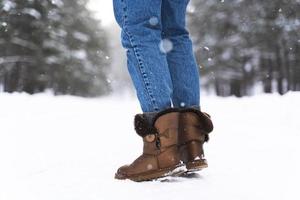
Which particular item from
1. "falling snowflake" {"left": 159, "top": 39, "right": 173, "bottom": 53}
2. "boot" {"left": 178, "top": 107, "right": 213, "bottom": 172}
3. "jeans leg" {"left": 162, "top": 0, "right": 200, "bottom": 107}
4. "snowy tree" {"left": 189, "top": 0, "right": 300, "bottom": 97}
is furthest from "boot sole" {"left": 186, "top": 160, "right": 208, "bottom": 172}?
"snowy tree" {"left": 189, "top": 0, "right": 300, "bottom": 97}

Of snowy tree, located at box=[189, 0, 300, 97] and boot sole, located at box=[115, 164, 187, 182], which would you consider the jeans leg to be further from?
snowy tree, located at box=[189, 0, 300, 97]

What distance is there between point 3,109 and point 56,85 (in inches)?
674

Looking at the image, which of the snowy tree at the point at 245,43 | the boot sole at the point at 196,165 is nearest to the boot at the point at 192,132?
the boot sole at the point at 196,165

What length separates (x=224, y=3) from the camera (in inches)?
830

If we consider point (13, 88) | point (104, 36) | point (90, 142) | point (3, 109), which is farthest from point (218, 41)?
point (90, 142)

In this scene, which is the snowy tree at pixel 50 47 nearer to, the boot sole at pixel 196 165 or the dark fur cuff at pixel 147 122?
the dark fur cuff at pixel 147 122

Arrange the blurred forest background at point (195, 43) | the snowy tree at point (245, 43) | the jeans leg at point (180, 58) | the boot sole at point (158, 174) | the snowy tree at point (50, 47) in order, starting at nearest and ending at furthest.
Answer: the boot sole at point (158, 174) → the jeans leg at point (180, 58) → the snowy tree at point (50, 47) → the blurred forest background at point (195, 43) → the snowy tree at point (245, 43)

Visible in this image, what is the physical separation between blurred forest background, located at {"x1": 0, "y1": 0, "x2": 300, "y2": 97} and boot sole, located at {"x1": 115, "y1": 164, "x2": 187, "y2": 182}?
1771cm

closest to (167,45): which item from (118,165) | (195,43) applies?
(118,165)

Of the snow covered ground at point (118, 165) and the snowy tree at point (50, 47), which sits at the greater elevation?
the snowy tree at point (50, 47)

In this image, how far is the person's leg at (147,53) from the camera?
175cm

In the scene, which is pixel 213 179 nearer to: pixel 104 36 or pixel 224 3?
pixel 224 3

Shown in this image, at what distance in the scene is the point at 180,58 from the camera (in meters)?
1.99

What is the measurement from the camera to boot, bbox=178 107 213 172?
1760mm
